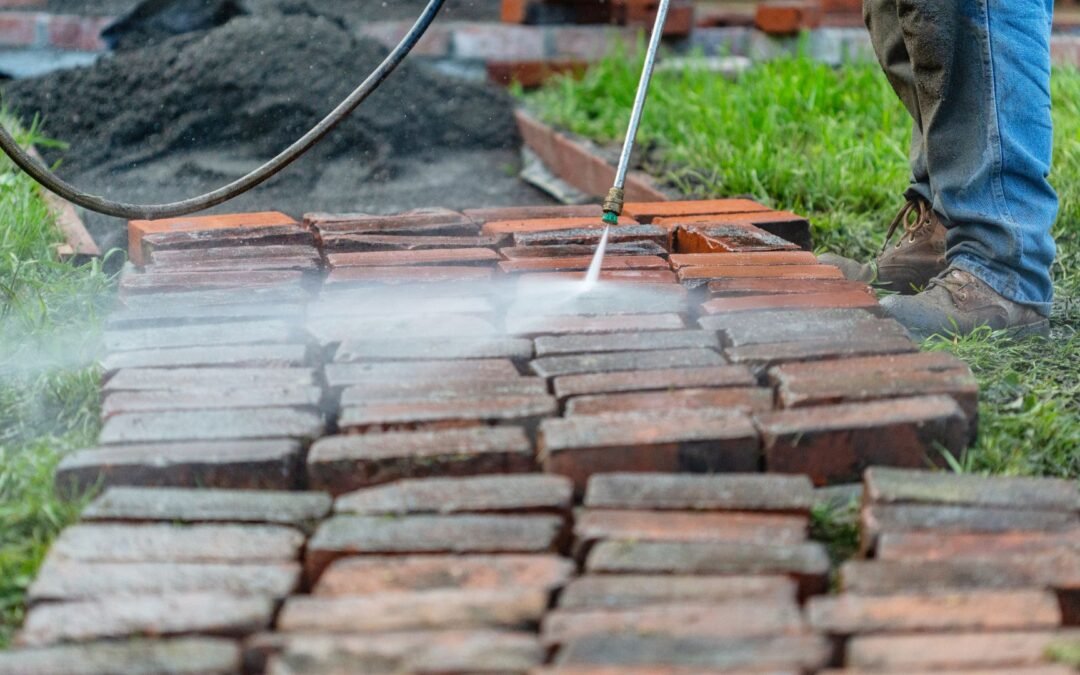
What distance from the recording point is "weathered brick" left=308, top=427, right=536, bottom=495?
183 cm

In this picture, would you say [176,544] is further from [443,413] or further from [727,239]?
[727,239]

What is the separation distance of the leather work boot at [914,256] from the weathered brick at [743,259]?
242 millimetres

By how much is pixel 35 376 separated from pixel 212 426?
2.00 feet

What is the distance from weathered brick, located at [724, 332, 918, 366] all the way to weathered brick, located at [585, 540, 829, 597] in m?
0.60

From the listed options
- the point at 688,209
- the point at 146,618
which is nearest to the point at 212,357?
the point at 146,618

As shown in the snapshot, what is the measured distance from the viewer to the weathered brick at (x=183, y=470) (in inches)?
71.7

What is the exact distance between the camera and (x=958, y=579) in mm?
1571

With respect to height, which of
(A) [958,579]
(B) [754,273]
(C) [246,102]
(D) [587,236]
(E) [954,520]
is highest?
(C) [246,102]

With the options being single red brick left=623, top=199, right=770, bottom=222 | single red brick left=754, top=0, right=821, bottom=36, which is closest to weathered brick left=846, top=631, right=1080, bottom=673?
single red brick left=623, top=199, right=770, bottom=222

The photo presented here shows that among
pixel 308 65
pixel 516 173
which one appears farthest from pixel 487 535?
pixel 308 65

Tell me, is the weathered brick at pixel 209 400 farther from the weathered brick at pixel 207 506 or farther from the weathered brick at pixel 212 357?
the weathered brick at pixel 207 506

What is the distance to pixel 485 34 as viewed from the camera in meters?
5.84

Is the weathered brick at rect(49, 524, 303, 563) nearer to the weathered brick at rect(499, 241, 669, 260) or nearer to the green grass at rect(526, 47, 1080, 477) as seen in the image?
the green grass at rect(526, 47, 1080, 477)

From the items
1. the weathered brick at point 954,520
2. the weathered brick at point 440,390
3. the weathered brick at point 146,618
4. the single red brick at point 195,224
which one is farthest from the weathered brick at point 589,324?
the weathered brick at point 146,618
